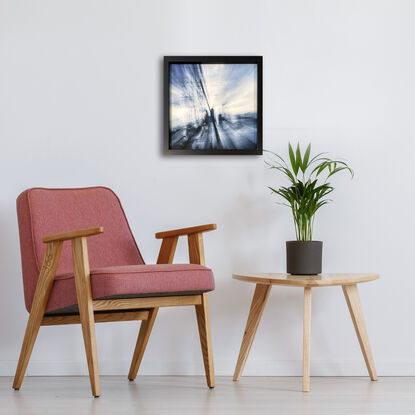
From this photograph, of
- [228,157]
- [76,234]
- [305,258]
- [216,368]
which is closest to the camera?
[76,234]

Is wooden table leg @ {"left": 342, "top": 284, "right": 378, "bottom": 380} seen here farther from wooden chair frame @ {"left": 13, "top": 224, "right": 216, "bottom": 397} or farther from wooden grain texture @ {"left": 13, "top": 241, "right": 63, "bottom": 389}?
wooden grain texture @ {"left": 13, "top": 241, "right": 63, "bottom": 389}

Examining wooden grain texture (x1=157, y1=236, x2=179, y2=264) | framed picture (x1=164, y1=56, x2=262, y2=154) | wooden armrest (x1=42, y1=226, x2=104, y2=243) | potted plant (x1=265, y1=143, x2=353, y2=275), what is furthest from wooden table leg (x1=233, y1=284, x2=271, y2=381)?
wooden armrest (x1=42, y1=226, x2=104, y2=243)

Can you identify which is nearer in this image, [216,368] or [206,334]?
[206,334]

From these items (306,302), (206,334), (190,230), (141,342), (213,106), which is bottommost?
(141,342)

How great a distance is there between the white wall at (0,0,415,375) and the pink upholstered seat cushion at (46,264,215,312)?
2.17 feet

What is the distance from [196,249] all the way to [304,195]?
536 millimetres

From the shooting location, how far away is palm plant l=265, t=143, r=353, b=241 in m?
2.74

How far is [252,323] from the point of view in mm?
2717

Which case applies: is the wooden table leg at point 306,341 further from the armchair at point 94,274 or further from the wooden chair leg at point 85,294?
the wooden chair leg at point 85,294

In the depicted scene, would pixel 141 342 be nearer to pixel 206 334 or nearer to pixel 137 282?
pixel 206 334

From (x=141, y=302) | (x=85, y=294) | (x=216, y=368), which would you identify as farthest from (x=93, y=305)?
(x=216, y=368)

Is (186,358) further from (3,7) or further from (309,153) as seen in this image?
(3,7)

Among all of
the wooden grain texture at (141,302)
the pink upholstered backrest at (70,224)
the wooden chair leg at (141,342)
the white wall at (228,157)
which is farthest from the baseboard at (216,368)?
the wooden grain texture at (141,302)

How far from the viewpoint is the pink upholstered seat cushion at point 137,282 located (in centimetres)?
217
